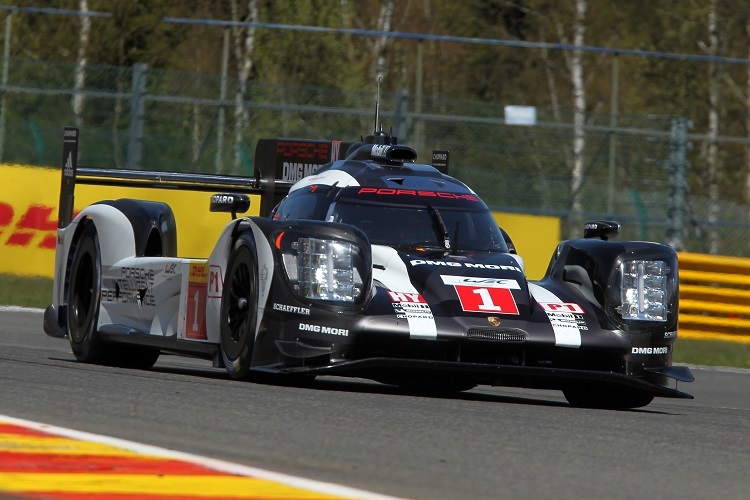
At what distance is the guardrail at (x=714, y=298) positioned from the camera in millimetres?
13641

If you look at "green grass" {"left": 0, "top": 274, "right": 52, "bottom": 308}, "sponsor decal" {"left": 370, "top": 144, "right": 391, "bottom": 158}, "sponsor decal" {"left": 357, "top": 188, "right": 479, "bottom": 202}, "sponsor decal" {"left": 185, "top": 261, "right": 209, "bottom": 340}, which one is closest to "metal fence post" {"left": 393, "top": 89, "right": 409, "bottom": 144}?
"green grass" {"left": 0, "top": 274, "right": 52, "bottom": 308}

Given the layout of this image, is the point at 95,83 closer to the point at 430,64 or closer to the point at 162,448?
the point at 430,64

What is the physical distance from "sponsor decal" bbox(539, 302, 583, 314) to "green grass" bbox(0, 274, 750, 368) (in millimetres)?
5007

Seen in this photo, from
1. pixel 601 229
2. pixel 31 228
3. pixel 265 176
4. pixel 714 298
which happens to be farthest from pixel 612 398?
pixel 31 228

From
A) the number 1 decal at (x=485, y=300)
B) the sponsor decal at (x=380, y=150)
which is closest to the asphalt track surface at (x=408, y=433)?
the number 1 decal at (x=485, y=300)

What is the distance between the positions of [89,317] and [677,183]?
319 inches

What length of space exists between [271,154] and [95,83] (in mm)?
8075

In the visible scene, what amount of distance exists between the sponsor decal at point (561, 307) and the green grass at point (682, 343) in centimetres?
501

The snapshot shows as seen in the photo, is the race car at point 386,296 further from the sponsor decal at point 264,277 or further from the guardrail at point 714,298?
the guardrail at point 714,298

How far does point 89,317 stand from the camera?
929 cm

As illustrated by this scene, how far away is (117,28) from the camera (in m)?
22.8

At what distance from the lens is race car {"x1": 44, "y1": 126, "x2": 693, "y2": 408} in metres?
7.17

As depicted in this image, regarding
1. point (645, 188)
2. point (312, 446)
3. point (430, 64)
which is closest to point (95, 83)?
point (645, 188)

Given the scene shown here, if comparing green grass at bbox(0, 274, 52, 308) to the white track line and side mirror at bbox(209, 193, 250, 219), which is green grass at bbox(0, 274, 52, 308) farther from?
the white track line
